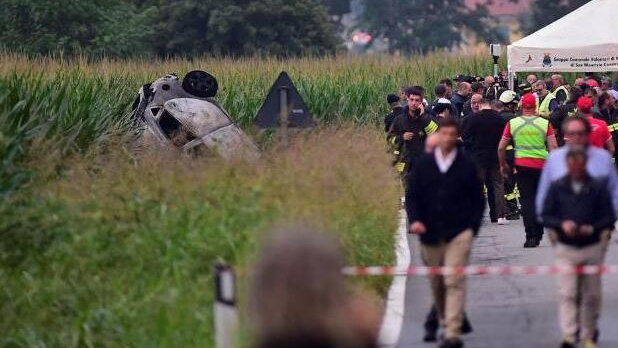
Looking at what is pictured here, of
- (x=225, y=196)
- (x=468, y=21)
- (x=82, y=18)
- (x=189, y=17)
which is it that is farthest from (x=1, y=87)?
(x=468, y=21)

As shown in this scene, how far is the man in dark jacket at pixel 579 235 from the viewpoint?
11047mm

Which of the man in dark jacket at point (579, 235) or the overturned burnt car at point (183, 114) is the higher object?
the man in dark jacket at point (579, 235)

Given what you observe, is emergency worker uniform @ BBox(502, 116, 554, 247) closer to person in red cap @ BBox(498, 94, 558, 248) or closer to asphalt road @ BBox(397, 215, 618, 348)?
person in red cap @ BBox(498, 94, 558, 248)

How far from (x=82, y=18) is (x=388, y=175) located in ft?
139

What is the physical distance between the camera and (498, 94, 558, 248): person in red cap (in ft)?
56.9

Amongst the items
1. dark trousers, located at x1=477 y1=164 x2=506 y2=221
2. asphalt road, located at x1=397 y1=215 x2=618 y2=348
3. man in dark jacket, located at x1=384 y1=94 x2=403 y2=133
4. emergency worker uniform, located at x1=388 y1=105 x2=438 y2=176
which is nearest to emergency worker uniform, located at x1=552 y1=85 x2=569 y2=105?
man in dark jacket, located at x1=384 y1=94 x2=403 y2=133

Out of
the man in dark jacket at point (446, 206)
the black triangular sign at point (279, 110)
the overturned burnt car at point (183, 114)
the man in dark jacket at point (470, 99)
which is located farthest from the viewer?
the man in dark jacket at point (470, 99)

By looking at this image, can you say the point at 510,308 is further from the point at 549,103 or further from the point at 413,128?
the point at 549,103

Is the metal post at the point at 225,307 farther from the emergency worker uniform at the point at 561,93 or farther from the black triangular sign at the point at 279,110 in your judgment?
the emergency worker uniform at the point at 561,93

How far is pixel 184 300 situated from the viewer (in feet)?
35.4

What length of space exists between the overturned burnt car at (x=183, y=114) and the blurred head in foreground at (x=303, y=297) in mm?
17439

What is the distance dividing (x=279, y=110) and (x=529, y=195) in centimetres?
282

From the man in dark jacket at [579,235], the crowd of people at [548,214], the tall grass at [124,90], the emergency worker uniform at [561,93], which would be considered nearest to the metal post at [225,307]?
the crowd of people at [548,214]

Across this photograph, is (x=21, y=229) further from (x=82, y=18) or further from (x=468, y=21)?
(x=468, y=21)
